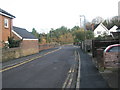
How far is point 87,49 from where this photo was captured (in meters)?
37.1

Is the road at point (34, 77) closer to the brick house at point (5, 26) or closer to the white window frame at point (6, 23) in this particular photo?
the brick house at point (5, 26)

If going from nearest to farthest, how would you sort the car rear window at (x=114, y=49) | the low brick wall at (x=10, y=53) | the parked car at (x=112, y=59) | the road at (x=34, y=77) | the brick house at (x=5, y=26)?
the road at (x=34, y=77) < the parked car at (x=112, y=59) < the car rear window at (x=114, y=49) < the low brick wall at (x=10, y=53) < the brick house at (x=5, y=26)

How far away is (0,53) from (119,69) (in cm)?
1209

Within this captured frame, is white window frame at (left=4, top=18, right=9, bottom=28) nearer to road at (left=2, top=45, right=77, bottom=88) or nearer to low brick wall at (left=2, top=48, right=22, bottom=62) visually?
low brick wall at (left=2, top=48, right=22, bottom=62)

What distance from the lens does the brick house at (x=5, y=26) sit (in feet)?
90.5

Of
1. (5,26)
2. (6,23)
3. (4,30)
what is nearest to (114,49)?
(4,30)

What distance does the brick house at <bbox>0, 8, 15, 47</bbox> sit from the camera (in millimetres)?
27594

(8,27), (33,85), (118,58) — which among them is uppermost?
(8,27)

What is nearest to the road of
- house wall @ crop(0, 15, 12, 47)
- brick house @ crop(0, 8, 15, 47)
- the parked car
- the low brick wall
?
the parked car

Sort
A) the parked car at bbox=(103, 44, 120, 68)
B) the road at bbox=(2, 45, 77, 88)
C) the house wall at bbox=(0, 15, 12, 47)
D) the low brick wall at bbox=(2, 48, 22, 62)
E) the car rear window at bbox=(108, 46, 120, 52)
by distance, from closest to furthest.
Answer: the road at bbox=(2, 45, 77, 88) → the parked car at bbox=(103, 44, 120, 68) → the car rear window at bbox=(108, 46, 120, 52) → the low brick wall at bbox=(2, 48, 22, 62) → the house wall at bbox=(0, 15, 12, 47)

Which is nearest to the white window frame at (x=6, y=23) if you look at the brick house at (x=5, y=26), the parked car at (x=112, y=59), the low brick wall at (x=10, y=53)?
the brick house at (x=5, y=26)

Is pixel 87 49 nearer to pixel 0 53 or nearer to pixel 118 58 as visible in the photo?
pixel 0 53

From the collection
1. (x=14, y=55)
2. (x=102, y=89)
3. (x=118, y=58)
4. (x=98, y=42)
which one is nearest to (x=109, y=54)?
(x=118, y=58)

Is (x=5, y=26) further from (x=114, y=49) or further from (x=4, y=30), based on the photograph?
(x=114, y=49)
